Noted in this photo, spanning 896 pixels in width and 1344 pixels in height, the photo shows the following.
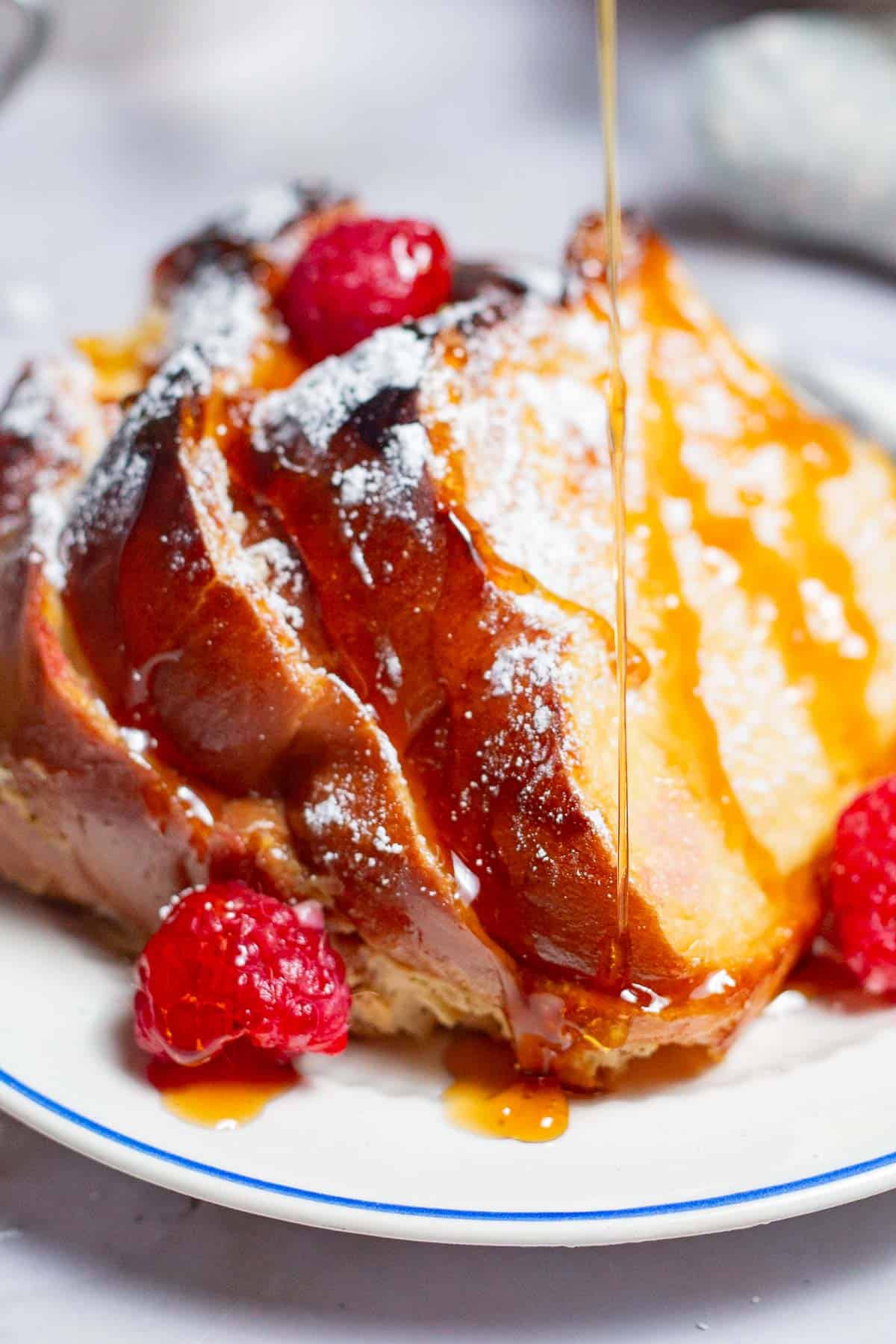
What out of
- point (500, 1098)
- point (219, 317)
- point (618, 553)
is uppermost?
point (219, 317)

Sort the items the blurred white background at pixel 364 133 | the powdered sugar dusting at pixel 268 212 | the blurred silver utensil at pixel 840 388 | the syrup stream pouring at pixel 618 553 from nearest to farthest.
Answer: the syrup stream pouring at pixel 618 553
the powdered sugar dusting at pixel 268 212
the blurred silver utensil at pixel 840 388
the blurred white background at pixel 364 133

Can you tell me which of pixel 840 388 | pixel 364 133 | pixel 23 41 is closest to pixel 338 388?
pixel 840 388

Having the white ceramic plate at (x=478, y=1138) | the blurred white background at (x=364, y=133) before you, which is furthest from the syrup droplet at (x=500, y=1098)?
the blurred white background at (x=364, y=133)

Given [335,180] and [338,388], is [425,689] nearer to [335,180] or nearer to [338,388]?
[338,388]

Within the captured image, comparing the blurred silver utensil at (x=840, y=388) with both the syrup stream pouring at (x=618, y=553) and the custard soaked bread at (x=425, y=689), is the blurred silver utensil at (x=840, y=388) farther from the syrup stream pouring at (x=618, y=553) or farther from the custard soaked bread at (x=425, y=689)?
the syrup stream pouring at (x=618, y=553)

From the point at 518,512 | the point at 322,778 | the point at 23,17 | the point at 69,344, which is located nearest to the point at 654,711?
the point at 518,512

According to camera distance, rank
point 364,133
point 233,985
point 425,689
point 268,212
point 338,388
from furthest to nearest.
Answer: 1. point 364,133
2. point 268,212
3. point 338,388
4. point 425,689
5. point 233,985

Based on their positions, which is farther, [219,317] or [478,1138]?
[219,317]

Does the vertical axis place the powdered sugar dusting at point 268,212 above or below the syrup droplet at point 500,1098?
above
